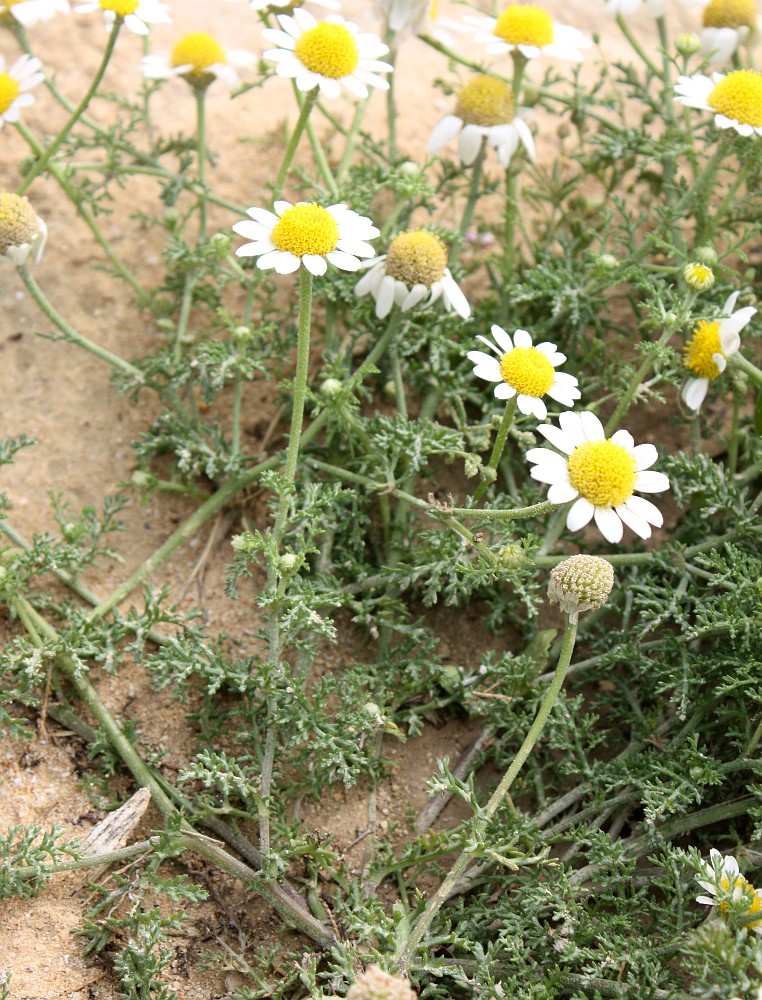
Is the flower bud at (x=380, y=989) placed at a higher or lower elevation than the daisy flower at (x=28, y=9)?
lower

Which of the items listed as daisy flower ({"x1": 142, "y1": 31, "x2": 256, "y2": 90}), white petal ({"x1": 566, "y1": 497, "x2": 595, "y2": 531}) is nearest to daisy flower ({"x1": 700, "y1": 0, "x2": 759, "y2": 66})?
daisy flower ({"x1": 142, "y1": 31, "x2": 256, "y2": 90})

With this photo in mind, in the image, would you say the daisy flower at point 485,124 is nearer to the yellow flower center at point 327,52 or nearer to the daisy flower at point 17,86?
the yellow flower center at point 327,52

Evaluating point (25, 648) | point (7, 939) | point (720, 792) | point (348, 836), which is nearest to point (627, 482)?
point (720, 792)

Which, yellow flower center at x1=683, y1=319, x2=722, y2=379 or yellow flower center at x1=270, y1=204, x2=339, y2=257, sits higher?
yellow flower center at x1=270, y1=204, x2=339, y2=257

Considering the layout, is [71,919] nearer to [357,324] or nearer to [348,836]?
[348,836]

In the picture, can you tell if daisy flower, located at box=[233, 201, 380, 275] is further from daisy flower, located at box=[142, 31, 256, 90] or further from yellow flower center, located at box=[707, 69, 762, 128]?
yellow flower center, located at box=[707, 69, 762, 128]

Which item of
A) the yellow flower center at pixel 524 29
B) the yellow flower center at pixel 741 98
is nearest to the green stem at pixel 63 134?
the yellow flower center at pixel 524 29
